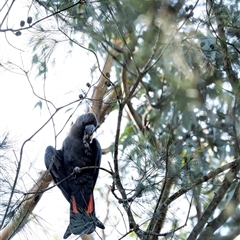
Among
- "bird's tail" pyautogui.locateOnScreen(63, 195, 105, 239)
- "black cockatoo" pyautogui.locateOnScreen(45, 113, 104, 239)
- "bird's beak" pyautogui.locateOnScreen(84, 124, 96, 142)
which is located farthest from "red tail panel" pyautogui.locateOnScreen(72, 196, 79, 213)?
"bird's beak" pyautogui.locateOnScreen(84, 124, 96, 142)

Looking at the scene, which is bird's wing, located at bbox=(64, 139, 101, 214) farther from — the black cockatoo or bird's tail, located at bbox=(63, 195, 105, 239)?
bird's tail, located at bbox=(63, 195, 105, 239)

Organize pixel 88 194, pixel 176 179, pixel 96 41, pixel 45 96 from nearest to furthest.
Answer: pixel 45 96
pixel 176 179
pixel 96 41
pixel 88 194

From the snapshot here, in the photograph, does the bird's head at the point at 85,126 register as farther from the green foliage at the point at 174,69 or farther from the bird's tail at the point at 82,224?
the bird's tail at the point at 82,224

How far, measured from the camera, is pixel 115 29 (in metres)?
2.66

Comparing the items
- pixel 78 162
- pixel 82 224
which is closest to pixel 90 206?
pixel 78 162

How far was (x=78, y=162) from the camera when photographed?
293 centimetres

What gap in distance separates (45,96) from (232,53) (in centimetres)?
83

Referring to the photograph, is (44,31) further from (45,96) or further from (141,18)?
(141,18)

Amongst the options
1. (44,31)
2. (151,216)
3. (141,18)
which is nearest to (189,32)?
(141,18)

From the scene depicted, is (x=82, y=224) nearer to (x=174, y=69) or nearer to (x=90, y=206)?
(x=90, y=206)

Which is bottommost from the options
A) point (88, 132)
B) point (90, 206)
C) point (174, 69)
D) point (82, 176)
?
point (90, 206)

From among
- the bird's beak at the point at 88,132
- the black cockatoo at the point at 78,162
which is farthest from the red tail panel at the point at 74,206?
the bird's beak at the point at 88,132

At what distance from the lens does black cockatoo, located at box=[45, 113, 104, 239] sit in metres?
2.87

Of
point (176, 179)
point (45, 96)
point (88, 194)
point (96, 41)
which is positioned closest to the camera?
point (45, 96)
